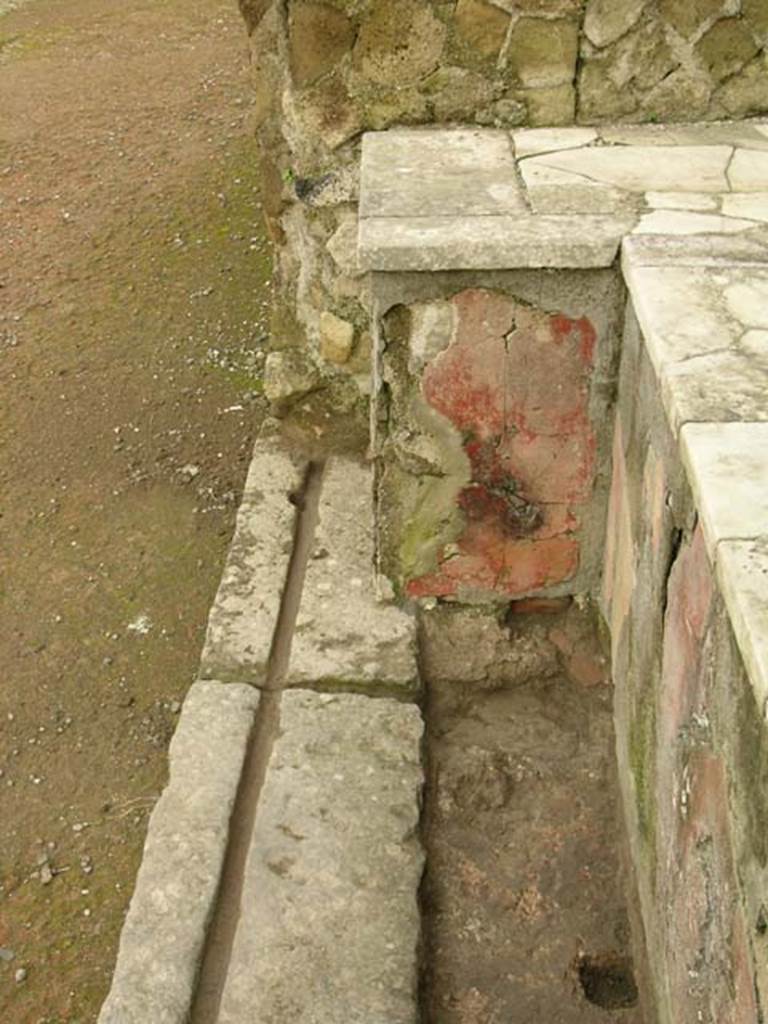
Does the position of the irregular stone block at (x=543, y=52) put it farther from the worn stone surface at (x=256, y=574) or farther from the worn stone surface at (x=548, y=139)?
the worn stone surface at (x=256, y=574)

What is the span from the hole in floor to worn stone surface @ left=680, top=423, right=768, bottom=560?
3.70 feet

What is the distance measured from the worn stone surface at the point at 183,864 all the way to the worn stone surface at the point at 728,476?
1.28 m

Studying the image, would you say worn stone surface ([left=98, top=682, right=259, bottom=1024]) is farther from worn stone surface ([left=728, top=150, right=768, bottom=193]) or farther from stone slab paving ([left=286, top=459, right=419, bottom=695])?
worn stone surface ([left=728, top=150, right=768, bottom=193])

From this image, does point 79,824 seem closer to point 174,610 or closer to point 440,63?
point 174,610

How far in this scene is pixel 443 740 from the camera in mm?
3057

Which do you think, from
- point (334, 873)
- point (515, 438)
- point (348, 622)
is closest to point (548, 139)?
point (515, 438)

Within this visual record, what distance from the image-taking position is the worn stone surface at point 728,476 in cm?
178

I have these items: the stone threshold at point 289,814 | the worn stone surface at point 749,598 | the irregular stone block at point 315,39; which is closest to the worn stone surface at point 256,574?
the stone threshold at point 289,814

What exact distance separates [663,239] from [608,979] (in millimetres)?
1510

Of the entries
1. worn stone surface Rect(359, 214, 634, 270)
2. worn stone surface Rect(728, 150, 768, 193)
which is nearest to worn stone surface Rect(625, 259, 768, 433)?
worn stone surface Rect(359, 214, 634, 270)

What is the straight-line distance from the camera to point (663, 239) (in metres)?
2.71

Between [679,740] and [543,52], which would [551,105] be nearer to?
[543,52]

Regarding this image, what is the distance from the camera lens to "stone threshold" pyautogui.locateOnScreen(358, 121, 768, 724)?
6.15 feet

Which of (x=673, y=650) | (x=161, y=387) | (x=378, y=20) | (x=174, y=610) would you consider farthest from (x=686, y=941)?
(x=161, y=387)
